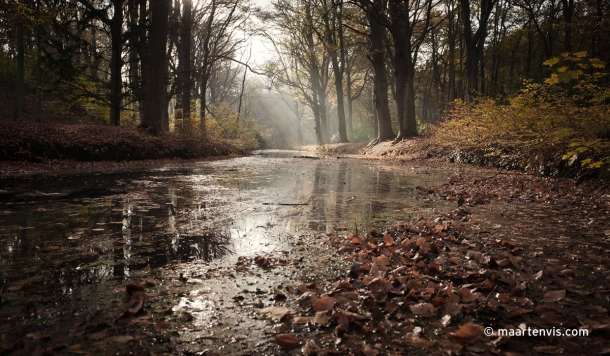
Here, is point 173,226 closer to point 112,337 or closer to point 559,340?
point 112,337

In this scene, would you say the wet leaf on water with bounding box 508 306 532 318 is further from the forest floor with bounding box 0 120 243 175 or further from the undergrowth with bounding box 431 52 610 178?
the forest floor with bounding box 0 120 243 175

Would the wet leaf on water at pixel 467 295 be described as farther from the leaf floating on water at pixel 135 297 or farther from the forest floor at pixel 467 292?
the leaf floating on water at pixel 135 297

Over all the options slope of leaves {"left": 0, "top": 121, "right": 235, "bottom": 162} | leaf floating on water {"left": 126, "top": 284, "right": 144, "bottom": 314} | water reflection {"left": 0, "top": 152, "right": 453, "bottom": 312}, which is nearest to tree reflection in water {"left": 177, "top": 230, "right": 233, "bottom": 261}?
water reflection {"left": 0, "top": 152, "right": 453, "bottom": 312}

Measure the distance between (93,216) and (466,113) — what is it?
11.6m

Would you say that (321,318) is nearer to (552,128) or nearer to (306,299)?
(306,299)

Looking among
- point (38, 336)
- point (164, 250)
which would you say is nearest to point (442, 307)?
point (38, 336)

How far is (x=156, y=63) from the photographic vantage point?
41.6 ft

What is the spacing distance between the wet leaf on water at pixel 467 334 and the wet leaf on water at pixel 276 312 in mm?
782

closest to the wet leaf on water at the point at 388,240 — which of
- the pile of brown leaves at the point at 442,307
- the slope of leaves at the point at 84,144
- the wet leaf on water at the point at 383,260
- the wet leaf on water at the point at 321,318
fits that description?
the pile of brown leaves at the point at 442,307

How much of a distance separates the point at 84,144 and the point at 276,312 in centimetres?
1029

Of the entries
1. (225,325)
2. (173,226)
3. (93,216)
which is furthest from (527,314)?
(93,216)

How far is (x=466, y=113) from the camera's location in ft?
38.7

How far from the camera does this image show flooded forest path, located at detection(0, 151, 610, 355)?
1.53 metres

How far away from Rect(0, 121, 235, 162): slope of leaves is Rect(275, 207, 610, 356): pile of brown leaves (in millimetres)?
9448
